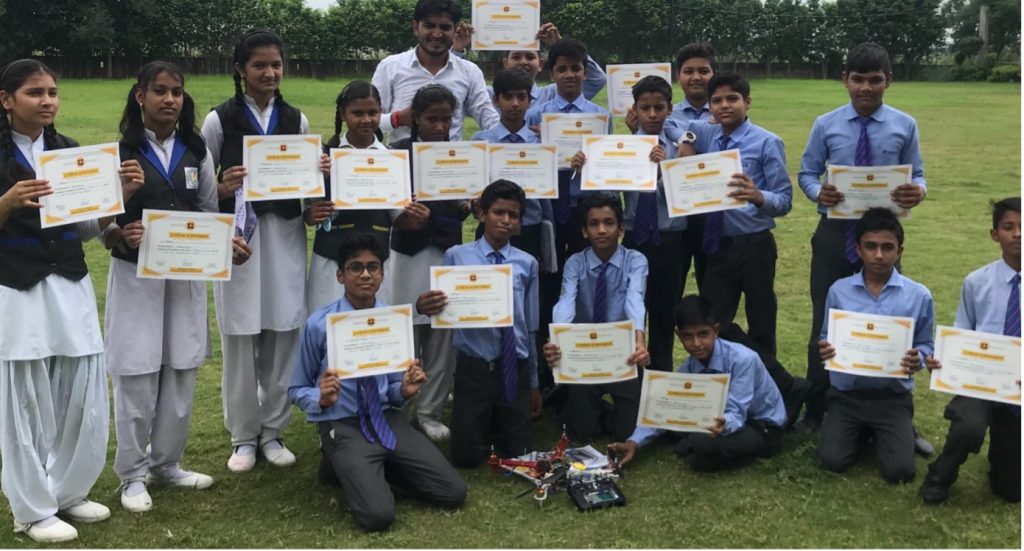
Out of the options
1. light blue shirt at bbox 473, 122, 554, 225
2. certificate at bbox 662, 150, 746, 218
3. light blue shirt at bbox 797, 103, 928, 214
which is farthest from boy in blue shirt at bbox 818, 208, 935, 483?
light blue shirt at bbox 473, 122, 554, 225

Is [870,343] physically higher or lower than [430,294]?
lower

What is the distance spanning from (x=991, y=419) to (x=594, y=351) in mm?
2011

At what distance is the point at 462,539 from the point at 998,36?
6323 centimetres

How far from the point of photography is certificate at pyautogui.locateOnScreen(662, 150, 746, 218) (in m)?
5.64

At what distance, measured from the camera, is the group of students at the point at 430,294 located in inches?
179

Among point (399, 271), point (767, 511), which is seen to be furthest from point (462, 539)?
point (399, 271)

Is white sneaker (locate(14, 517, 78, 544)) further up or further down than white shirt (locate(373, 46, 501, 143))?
further down

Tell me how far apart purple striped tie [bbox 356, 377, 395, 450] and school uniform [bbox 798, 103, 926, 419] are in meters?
2.63

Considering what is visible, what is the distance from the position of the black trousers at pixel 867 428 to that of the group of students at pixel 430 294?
1 centimetres

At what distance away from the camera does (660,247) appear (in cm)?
619

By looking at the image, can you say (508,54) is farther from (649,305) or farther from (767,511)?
(767,511)

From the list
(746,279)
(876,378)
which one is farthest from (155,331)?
(876,378)

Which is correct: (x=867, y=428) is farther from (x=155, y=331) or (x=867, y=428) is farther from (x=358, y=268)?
(x=155, y=331)

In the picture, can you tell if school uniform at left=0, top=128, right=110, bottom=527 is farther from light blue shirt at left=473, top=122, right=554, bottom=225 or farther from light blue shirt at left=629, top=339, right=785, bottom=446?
light blue shirt at left=629, top=339, right=785, bottom=446
